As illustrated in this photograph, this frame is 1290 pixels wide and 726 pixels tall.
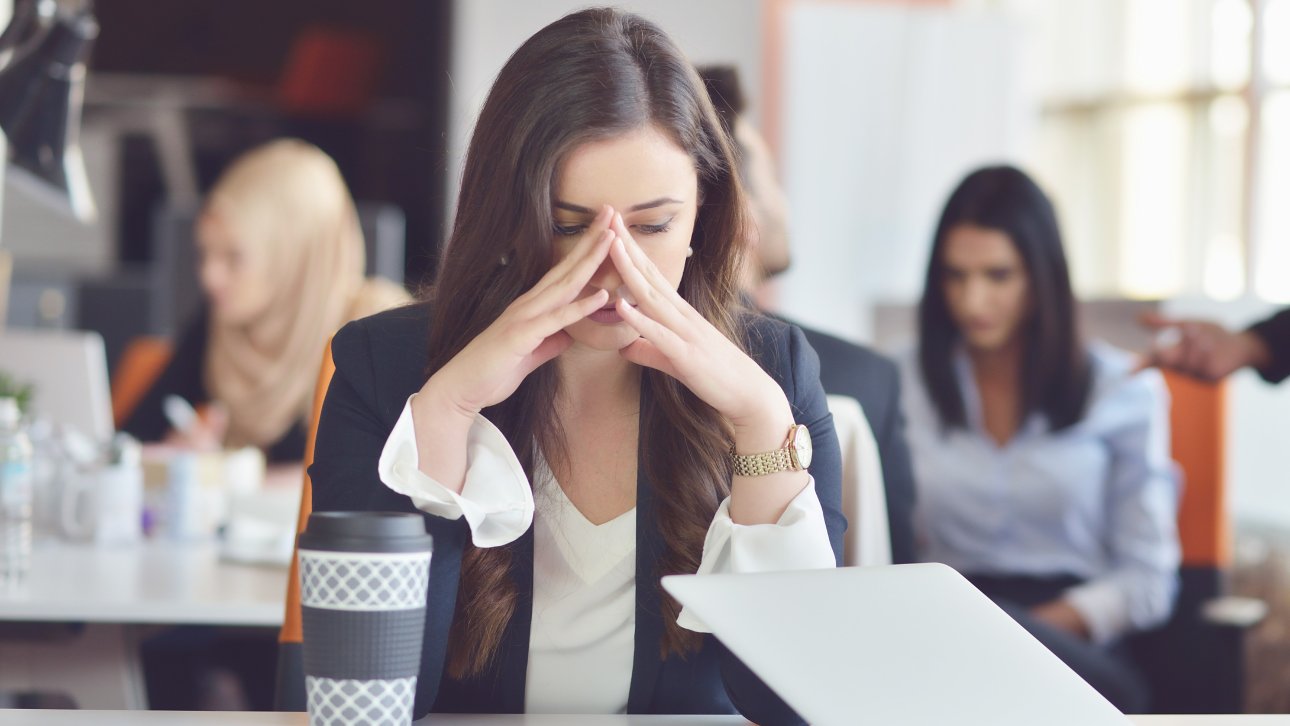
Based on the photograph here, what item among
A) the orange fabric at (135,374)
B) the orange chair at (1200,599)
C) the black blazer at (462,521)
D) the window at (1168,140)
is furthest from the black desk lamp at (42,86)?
the window at (1168,140)

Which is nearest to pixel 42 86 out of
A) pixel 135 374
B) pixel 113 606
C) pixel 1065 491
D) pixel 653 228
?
pixel 113 606

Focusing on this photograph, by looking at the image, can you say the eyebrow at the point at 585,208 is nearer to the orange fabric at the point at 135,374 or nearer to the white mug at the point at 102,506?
the white mug at the point at 102,506

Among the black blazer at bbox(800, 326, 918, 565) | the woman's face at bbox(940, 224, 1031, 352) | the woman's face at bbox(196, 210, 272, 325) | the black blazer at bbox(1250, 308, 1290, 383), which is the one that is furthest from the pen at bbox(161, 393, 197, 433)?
the black blazer at bbox(1250, 308, 1290, 383)

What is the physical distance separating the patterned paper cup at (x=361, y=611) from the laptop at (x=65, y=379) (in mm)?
1636

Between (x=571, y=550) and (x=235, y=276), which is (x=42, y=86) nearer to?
(x=235, y=276)

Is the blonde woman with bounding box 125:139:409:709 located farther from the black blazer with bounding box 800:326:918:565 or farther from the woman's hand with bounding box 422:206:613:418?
the woman's hand with bounding box 422:206:613:418

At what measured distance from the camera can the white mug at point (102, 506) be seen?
209 cm

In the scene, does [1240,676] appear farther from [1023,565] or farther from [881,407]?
[881,407]

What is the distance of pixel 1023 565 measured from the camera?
258cm

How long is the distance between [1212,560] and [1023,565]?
13.2 inches

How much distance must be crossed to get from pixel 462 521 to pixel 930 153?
3779 mm

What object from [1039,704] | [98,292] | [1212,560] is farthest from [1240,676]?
[98,292]

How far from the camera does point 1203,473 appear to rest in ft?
8.36

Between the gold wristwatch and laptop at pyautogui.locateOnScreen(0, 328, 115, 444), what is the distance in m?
1.61
